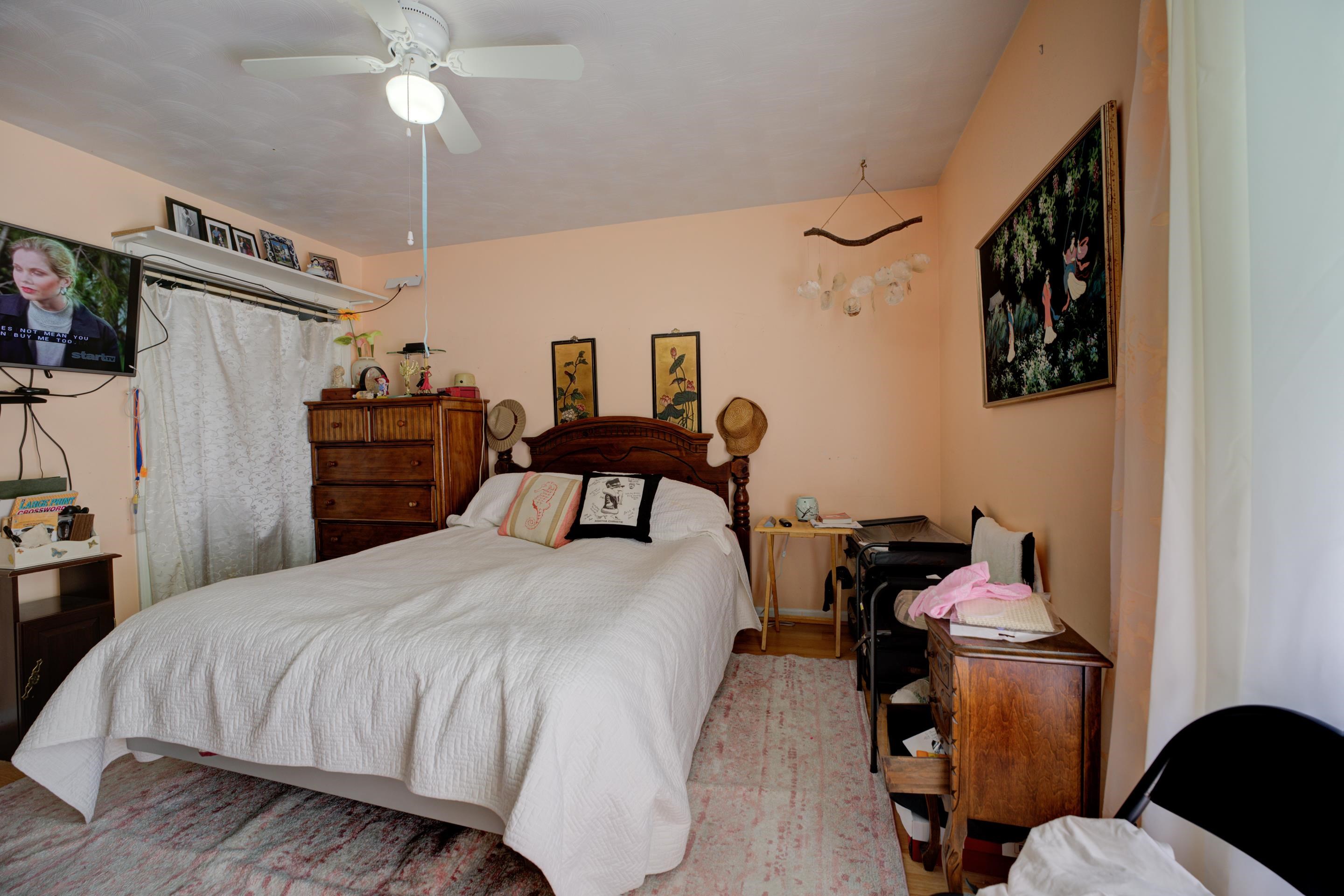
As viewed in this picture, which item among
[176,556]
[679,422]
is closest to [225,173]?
[176,556]

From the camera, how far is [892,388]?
10.6 ft

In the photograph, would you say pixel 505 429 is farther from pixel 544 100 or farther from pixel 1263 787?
pixel 1263 787

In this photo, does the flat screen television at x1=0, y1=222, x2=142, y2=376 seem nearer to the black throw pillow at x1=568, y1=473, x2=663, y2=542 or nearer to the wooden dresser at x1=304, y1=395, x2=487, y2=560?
the wooden dresser at x1=304, y1=395, x2=487, y2=560

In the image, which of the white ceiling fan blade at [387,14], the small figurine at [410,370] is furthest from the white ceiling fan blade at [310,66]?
the small figurine at [410,370]

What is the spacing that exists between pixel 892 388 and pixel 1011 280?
134 cm

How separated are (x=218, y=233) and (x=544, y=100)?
7.16 feet

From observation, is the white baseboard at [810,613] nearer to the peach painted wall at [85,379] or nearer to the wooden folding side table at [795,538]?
the wooden folding side table at [795,538]

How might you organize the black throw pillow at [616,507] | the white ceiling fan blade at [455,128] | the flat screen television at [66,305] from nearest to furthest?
the white ceiling fan blade at [455,128] < the flat screen television at [66,305] < the black throw pillow at [616,507]

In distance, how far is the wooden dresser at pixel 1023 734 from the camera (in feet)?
4.02

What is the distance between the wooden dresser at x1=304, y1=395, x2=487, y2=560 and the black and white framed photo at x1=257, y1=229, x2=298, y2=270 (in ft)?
2.90

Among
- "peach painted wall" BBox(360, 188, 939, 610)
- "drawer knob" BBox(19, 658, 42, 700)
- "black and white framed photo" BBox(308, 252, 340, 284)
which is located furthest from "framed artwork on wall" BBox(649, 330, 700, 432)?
"drawer knob" BBox(19, 658, 42, 700)

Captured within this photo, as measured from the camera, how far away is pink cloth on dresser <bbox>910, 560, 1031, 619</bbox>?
141 centimetres

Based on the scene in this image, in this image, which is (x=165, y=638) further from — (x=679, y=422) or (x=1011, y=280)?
(x=1011, y=280)

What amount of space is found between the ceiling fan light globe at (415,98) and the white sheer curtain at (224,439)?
2074 mm
